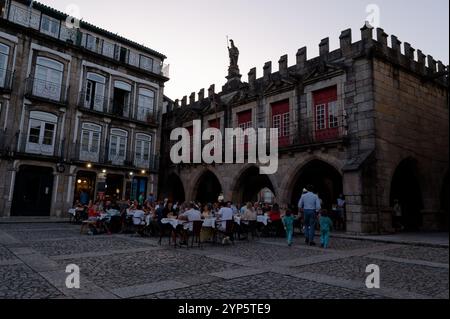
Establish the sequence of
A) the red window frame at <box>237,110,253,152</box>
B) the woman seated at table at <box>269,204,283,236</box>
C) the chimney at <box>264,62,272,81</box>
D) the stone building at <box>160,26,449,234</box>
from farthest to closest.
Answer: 1. the red window frame at <box>237,110,253,152</box>
2. the chimney at <box>264,62,272,81</box>
3. the stone building at <box>160,26,449,234</box>
4. the woman seated at table at <box>269,204,283,236</box>

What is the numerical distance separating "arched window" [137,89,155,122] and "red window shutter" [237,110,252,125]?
8.05m

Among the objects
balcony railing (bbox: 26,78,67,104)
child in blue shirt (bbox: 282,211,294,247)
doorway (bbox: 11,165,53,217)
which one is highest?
balcony railing (bbox: 26,78,67,104)

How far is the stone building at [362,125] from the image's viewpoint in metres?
12.4

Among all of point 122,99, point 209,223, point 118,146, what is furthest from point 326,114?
point 122,99

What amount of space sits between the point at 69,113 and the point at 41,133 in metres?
2.00

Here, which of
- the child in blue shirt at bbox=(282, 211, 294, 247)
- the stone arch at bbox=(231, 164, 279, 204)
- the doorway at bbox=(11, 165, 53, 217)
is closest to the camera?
the child in blue shirt at bbox=(282, 211, 294, 247)

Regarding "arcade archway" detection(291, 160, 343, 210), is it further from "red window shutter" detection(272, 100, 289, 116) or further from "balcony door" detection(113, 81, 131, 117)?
"balcony door" detection(113, 81, 131, 117)

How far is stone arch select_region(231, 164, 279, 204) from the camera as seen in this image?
56.3 ft

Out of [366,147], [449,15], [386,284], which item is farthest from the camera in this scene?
[366,147]

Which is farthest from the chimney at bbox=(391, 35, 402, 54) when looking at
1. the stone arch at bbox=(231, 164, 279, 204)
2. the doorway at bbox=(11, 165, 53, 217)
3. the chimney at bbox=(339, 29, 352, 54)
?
the doorway at bbox=(11, 165, 53, 217)

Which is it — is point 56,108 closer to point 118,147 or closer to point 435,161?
point 118,147
